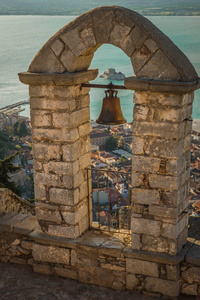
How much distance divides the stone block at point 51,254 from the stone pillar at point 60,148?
7.0 inches

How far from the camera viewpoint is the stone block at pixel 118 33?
124 inches

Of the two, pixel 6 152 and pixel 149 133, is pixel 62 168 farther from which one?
pixel 6 152

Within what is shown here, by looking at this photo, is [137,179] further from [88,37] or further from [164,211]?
[88,37]

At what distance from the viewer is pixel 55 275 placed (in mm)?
3947

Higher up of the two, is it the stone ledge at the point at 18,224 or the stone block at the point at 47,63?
the stone block at the point at 47,63

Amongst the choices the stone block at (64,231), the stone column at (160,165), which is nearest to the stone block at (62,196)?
the stone block at (64,231)

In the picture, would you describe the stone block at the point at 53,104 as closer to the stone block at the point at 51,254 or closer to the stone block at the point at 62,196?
the stone block at the point at 62,196

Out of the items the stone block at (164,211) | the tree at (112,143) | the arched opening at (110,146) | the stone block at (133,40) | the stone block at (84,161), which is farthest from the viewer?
the tree at (112,143)

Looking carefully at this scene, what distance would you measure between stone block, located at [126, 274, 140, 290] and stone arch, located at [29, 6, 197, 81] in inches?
74.7

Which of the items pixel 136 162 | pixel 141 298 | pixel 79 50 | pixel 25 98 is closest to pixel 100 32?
pixel 79 50

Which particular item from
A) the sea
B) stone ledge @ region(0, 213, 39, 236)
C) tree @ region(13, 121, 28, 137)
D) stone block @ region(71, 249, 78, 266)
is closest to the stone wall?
stone ledge @ region(0, 213, 39, 236)

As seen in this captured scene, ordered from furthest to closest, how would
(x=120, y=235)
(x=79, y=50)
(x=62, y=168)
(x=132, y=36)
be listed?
(x=120, y=235), (x=62, y=168), (x=79, y=50), (x=132, y=36)

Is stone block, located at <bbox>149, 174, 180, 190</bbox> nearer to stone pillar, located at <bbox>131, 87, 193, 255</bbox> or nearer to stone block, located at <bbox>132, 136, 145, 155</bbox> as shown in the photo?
stone pillar, located at <bbox>131, 87, 193, 255</bbox>

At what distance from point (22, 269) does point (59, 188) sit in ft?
3.65
